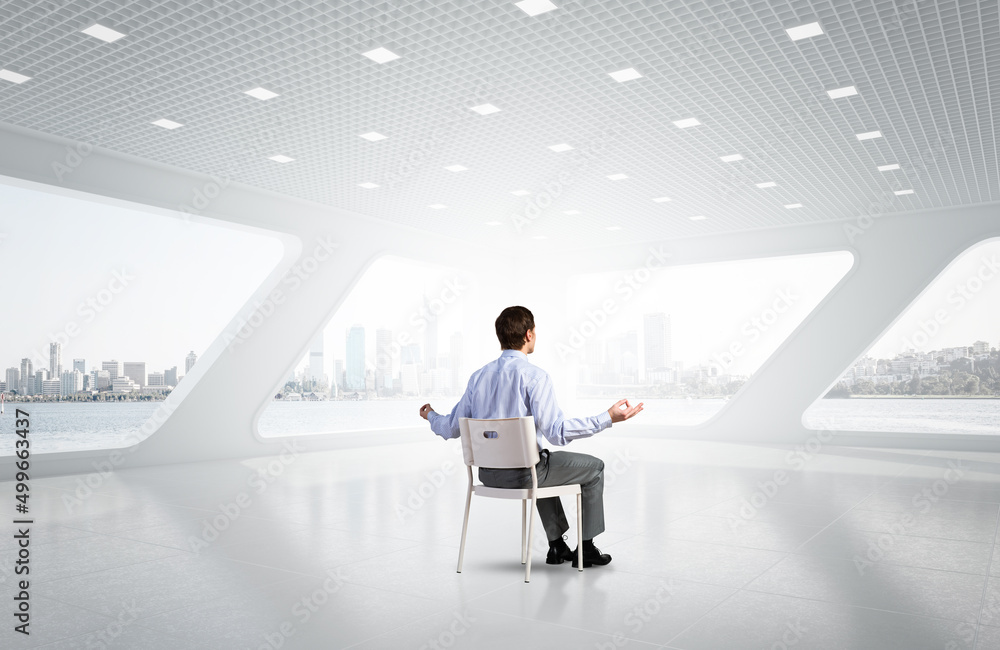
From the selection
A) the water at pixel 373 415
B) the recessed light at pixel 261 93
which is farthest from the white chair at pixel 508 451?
the water at pixel 373 415

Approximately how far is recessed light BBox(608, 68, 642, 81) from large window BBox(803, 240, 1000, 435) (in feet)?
23.7

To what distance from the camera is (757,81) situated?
5840mm

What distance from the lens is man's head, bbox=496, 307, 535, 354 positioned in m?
3.75

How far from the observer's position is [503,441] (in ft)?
11.3

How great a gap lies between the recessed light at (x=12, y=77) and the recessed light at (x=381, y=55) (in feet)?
9.16

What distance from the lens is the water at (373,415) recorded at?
28.7 m

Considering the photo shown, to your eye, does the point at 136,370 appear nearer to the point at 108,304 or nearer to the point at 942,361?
the point at 108,304

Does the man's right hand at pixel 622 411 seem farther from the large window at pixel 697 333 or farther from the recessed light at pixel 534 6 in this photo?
the large window at pixel 697 333

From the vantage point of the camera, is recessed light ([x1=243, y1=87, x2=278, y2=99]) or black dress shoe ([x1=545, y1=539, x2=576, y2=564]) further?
recessed light ([x1=243, y1=87, x2=278, y2=99])

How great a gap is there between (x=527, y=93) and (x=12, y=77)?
4061 millimetres

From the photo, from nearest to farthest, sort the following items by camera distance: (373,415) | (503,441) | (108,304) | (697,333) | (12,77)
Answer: (503,441) → (12,77) → (108,304) → (697,333) → (373,415)

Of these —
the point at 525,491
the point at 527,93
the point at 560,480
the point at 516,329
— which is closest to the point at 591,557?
the point at 560,480

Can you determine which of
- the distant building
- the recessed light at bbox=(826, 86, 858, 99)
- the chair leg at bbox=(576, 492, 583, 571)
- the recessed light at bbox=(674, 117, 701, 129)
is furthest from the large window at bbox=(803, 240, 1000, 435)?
the distant building

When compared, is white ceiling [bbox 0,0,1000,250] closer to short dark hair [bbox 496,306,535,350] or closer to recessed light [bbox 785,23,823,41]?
recessed light [bbox 785,23,823,41]
